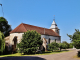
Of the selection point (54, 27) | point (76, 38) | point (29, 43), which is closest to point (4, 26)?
point (29, 43)

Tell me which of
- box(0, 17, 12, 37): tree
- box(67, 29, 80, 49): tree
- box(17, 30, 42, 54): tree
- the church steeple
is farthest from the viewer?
the church steeple

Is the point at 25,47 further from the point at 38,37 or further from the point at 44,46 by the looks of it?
the point at 44,46

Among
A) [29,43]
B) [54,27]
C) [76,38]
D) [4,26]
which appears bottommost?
[29,43]

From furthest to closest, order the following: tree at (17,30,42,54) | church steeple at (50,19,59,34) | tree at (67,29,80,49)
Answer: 1. church steeple at (50,19,59,34)
2. tree at (17,30,42,54)
3. tree at (67,29,80,49)

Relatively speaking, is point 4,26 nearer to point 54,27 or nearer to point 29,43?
point 29,43

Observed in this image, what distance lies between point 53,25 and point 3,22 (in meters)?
24.9

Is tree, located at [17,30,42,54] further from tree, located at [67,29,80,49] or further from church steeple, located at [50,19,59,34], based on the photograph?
church steeple, located at [50,19,59,34]

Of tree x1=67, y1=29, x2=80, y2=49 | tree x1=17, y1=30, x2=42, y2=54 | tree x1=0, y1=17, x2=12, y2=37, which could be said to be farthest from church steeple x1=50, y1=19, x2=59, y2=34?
tree x1=67, y1=29, x2=80, y2=49

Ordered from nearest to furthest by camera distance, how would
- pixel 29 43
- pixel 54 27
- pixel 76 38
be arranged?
pixel 76 38 → pixel 29 43 → pixel 54 27

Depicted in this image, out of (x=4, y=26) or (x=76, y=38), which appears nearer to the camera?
(x=76, y=38)

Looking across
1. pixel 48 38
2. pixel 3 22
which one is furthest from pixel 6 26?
pixel 48 38

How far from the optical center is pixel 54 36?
47.3 meters

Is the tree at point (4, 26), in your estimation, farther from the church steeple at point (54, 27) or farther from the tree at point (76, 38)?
the tree at point (76, 38)

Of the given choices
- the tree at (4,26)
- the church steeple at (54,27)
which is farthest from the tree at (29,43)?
the church steeple at (54,27)
